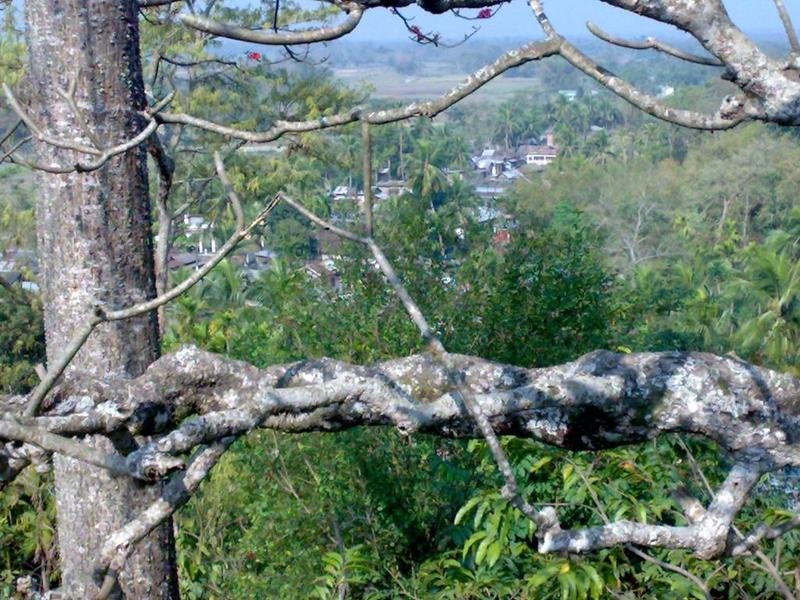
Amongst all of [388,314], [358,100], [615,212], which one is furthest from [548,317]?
[615,212]

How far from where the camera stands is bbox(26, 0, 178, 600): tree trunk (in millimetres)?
2586

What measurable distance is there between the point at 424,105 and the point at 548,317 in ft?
12.8

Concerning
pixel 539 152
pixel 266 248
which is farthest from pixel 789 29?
pixel 539 152

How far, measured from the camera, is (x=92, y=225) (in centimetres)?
266

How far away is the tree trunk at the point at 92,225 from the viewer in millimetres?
2586

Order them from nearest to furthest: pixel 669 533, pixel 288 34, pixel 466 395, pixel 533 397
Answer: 1. pixel 466 395
2. pixel 669 533
3. pixel 533 397
4. pixel 288 34

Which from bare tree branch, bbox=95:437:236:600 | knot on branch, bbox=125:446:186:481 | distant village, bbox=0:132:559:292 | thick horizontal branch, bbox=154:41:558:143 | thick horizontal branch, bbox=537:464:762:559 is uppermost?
thick horizontal branch, bbox=154:41:558:143

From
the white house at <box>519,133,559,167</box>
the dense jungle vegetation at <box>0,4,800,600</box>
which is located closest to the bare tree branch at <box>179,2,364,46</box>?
the dense jungle vegetation at <box>0,4,800,600</box>

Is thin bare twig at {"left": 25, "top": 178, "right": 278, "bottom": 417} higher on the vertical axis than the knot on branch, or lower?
higher

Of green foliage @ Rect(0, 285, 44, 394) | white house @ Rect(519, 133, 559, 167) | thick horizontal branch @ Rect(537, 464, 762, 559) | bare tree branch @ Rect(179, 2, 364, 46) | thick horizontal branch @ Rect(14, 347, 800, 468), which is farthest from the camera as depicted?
white house @ Rect(519, 133, 559, 167)

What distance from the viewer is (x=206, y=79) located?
12.3 meters

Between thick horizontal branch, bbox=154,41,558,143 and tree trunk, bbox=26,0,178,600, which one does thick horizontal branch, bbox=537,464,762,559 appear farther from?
tree trunk, bbox=26,0,178,600

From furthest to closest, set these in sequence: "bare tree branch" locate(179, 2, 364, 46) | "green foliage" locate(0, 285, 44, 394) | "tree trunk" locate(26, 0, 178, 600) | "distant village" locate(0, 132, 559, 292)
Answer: "green foliage" locate(0, 285, 44, 394)
"distant village" locate(0, 132, 559, 292)
"tree trunk" locate(26, 0, 178, 600)
"bare tree branch" locate(179, 2, 364, 46)

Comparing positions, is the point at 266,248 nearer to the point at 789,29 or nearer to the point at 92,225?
the point at 92,225
